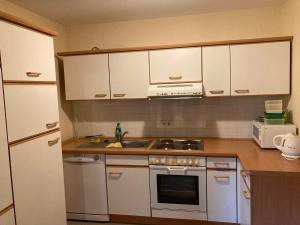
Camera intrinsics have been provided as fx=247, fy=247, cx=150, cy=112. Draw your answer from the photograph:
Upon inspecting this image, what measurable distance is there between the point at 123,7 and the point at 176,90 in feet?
3.40

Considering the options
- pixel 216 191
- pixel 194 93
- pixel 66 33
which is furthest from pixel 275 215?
pixel 66 33

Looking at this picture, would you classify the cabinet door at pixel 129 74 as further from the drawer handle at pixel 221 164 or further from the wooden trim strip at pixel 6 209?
the wooden trim strip at pixel 6 209

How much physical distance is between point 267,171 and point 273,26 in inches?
69.7

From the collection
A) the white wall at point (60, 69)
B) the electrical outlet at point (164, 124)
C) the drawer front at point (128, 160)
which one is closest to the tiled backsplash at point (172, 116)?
the electrical outlet at point (164, 124)

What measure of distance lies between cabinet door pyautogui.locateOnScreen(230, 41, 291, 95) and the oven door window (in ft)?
3.41

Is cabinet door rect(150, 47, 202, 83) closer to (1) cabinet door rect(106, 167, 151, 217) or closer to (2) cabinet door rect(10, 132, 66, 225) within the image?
(1) cabinet door rect(106, 167, 151, 217)

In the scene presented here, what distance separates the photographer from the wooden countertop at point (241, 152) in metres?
1.80

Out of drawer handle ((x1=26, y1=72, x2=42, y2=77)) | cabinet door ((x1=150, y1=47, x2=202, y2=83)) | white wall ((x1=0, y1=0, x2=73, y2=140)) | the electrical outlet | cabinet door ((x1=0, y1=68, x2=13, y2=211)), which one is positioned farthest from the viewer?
the electrical outlet

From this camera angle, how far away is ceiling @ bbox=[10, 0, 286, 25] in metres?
2.43

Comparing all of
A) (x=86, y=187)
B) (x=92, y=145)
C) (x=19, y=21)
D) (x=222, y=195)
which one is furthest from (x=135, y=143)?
(x=19, y=21)

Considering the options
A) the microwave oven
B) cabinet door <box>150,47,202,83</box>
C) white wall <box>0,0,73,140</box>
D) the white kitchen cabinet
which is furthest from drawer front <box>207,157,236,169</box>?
white wall <box>0,0,73,140</box>

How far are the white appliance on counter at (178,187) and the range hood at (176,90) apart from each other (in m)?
0.65

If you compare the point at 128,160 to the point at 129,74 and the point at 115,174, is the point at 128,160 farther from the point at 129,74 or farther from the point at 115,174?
the point at 129,74

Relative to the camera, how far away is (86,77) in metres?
2.92
